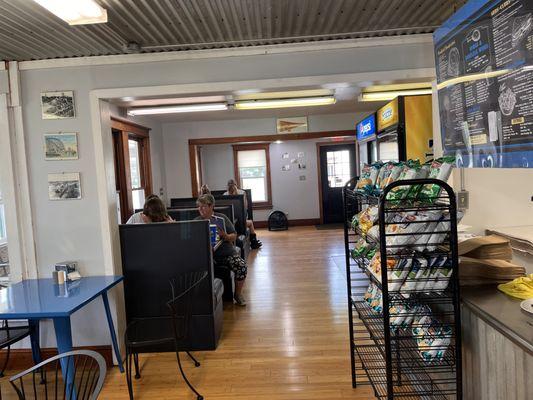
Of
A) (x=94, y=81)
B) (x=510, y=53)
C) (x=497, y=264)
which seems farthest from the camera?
(x=94, y=81)

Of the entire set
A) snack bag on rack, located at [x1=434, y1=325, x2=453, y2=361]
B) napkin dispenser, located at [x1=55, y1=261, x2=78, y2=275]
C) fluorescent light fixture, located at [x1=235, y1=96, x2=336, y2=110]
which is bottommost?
snack bag on rack, located at [x1=434, y1=325, x2=453, y2=361]

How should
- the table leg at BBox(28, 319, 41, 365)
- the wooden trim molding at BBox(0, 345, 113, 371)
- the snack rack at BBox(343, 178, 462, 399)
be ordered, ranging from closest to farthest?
the snack rack at BBox(343, 178, 462, 399) < the table leg at BBox(28, 319, 41, 365) < the wooden trim molding at BBox(0, 345, 113, 371)

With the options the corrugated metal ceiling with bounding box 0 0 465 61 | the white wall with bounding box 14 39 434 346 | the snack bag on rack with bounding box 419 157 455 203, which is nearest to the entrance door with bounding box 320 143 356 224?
the white wall with bounding box 14 39 434 346

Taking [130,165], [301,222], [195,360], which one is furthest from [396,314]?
[301,222]

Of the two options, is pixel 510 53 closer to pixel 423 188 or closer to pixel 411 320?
pixel 423 188

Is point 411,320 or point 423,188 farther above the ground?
point 423,188

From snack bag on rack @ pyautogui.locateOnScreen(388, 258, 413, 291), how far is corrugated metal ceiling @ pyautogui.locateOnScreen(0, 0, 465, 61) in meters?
1.50

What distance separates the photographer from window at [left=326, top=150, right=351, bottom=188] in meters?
10.1

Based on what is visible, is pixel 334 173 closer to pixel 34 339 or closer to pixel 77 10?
pixel 34 339

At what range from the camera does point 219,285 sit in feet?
12.4

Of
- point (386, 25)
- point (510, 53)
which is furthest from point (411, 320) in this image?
point (386, 25)

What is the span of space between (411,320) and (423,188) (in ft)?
2.06

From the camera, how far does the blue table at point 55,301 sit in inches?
94.0

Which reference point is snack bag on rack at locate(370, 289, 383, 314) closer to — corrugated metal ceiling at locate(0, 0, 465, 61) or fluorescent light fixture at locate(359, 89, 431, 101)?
corrugated metal ceiling at locate(0, 0, 465, 61)
